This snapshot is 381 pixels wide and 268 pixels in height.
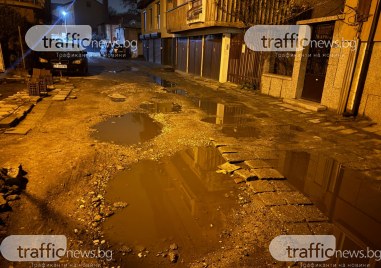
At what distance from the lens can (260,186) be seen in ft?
13.2

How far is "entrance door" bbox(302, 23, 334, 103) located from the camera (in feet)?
29.8

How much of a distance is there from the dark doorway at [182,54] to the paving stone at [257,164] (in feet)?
54.7

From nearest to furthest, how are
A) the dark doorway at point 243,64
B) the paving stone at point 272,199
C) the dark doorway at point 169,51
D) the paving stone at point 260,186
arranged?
the paving stone at point 272,199 → the paving stone at point 260,186 → the dark doorway at point 243,64 → the dark doorway at point 169,51

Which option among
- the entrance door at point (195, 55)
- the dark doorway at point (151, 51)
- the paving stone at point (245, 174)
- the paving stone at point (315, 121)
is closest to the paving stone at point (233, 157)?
the paving stone at point (245, 174)

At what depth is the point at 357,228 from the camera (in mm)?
3279

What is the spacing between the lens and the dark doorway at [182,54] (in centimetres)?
2033

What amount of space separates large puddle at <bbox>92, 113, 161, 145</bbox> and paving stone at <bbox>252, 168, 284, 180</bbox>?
2.65 metres

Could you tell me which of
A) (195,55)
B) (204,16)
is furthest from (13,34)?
(195,55)

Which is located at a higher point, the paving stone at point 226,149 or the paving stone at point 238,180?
the paving stone at point 226,149

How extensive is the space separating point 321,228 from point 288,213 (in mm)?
414

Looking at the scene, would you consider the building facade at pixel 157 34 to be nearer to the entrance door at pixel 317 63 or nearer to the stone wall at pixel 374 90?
the entrance door at pixel 317 63

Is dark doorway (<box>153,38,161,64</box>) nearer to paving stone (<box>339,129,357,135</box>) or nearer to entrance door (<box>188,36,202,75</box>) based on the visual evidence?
entrance door (<box>188,36,202,75</box>)

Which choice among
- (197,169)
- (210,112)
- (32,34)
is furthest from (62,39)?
(197,169)

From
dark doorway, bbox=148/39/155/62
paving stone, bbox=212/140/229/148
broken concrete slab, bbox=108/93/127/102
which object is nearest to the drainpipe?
paving stone, bbox=212/140/229/148
